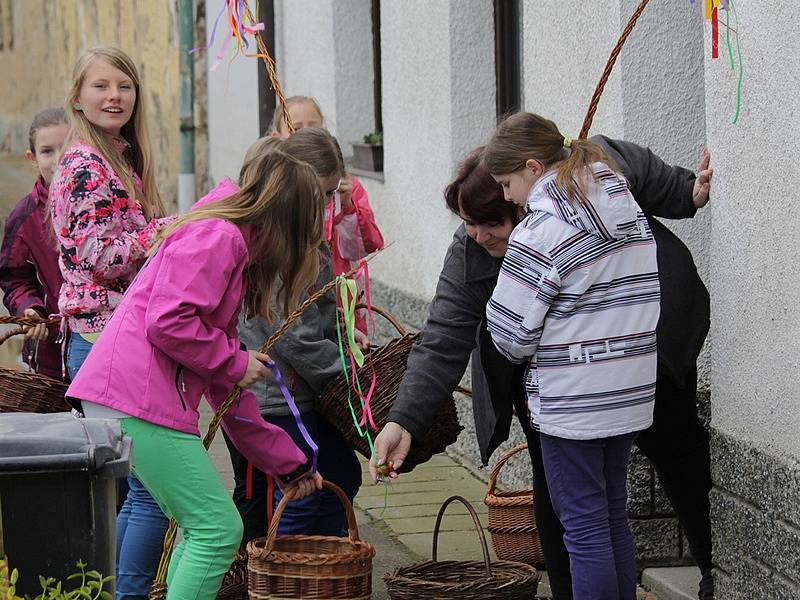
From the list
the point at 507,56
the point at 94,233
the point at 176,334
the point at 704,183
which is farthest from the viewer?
the point at 507,56

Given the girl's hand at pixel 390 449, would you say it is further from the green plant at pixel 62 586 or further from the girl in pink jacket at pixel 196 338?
the green plant at pixel 62 586

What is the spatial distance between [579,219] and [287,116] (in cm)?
161

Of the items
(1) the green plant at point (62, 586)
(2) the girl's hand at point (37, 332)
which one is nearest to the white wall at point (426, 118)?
(2) the girl's hand at point (37, 332)

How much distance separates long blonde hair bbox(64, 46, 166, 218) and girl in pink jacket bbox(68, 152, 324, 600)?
0.88 metres

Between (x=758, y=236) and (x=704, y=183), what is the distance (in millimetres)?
353

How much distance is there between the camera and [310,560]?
413 cm

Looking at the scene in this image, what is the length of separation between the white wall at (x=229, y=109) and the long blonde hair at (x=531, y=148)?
6373 mm

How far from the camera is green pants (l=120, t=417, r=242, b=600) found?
3.78 metres

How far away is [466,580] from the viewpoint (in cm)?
456

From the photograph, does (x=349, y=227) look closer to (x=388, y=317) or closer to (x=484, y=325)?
(x=388, y=317)

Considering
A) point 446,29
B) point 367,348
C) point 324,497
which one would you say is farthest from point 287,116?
point 446,29

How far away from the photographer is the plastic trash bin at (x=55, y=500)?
2.76 meters

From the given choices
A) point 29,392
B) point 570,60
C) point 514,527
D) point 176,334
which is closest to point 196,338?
point 176,334

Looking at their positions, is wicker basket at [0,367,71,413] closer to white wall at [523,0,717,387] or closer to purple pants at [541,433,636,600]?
purple pants at [541,433,636,600]
